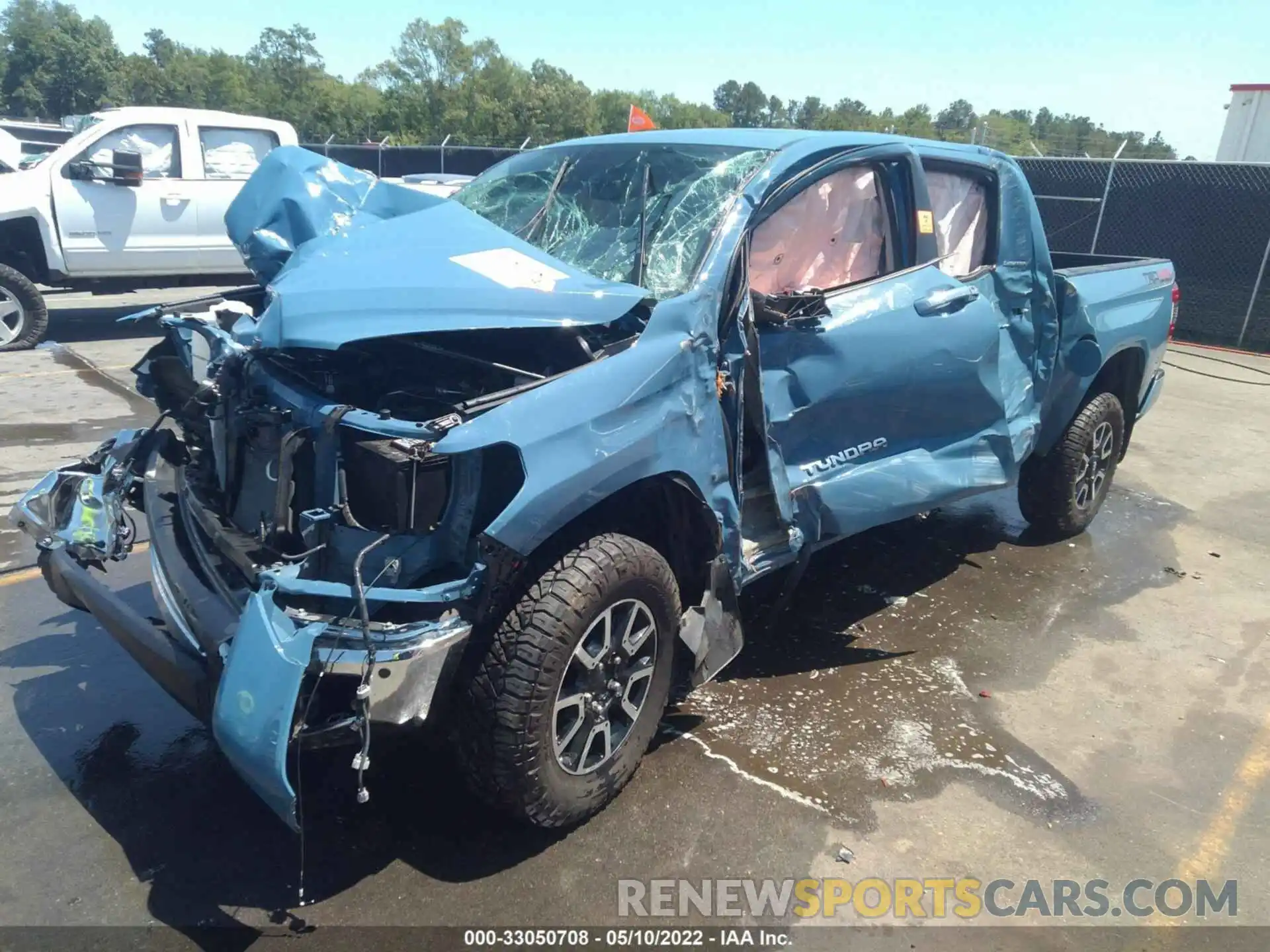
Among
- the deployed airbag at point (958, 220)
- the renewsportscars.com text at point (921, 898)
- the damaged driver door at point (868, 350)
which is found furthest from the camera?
the deployed airbag at point (958, 220)

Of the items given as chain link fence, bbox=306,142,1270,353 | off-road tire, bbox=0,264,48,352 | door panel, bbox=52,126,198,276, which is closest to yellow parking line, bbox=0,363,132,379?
off-road tire, bbox=0,264,48,352

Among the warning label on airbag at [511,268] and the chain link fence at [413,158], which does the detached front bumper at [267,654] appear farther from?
the chain link fence at [413,158]

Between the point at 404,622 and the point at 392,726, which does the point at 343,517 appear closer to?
the point at 404,622

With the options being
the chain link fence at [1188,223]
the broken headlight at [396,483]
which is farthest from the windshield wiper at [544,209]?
the chain link fence at [1188,223]

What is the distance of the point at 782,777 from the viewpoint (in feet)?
10.3

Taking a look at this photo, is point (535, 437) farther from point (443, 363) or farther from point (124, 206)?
point (124, 206)

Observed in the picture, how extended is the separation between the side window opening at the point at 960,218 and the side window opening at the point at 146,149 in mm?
8576

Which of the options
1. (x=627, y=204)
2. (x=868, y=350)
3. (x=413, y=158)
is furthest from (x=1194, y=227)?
(x=413, y=158)

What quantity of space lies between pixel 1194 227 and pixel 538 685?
13.6m

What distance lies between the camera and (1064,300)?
4645 millimetres

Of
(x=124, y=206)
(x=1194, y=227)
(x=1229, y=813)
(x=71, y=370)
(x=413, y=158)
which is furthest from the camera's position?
(x=413, y=158)

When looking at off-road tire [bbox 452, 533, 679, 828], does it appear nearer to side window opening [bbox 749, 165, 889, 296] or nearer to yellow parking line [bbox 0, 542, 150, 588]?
side window opening [bbox 749, 165, 889, 296]

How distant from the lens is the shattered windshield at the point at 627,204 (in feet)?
10.6

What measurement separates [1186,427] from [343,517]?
8.03 metres
